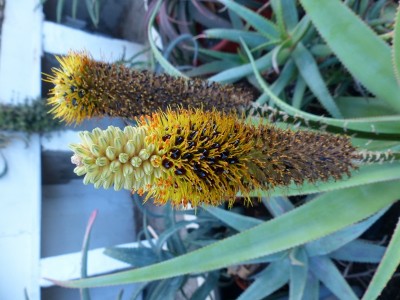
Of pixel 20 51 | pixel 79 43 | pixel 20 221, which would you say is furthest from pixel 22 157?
pixel 79 43

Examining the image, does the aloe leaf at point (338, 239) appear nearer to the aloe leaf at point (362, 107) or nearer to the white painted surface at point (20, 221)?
the aloe leaf at point (362, 107)

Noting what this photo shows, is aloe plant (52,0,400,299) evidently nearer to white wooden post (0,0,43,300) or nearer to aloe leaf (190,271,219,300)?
aloe leaf (190,271,219,300)

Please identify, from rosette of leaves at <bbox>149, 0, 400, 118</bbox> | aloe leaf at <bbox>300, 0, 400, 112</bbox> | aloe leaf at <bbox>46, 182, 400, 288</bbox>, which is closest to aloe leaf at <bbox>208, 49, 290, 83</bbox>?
rosette of leaves at <bbox>149, 0, 400, 118</bbox>

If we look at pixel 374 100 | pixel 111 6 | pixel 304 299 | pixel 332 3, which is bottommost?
pixel 304 299

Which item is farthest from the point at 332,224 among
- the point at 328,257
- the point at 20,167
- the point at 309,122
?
the point at 20,167

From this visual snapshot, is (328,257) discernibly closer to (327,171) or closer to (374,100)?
(374,100)

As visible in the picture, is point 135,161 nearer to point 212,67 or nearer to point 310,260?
point 310,260

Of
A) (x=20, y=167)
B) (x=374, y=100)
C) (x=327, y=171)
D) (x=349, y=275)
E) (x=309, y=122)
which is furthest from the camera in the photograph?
(x=20, y=167)
